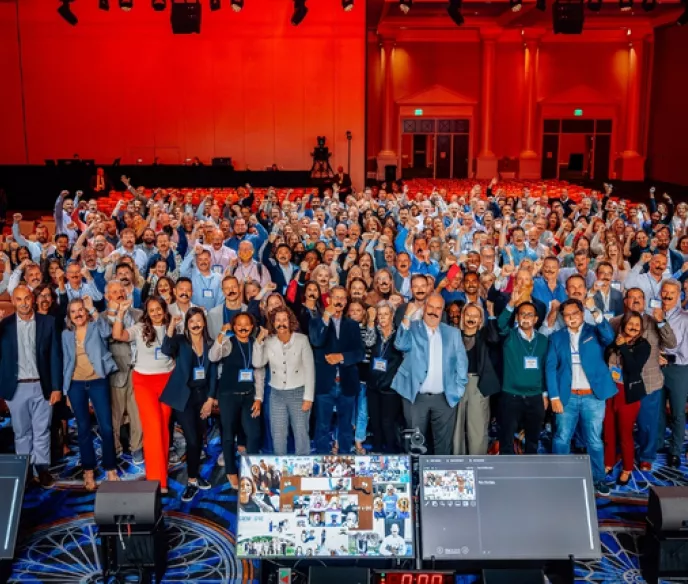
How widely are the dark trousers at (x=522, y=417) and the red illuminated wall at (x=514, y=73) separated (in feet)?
81.3

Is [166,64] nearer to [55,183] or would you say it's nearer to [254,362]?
[55,183]

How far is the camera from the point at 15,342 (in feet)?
18.1

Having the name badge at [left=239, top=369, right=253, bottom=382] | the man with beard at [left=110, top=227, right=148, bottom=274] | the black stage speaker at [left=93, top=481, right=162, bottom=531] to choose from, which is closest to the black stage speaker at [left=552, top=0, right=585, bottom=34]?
the man with beard at [left=110, top=227, right=148, bottom=274]

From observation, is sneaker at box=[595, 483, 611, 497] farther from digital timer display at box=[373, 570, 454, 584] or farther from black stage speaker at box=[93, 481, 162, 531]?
black stage speaker at box=[93, 481, 162, 531]

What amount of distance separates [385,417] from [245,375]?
1175 mm

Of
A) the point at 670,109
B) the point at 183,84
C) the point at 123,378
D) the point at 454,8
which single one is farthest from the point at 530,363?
the point at 670,109

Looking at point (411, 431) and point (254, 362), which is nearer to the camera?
point (411, 431)

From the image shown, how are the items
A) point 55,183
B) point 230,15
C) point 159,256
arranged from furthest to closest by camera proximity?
point 230,15
point 55,183
point 159,256

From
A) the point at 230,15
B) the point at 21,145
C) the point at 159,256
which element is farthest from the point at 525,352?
the point at 21,145

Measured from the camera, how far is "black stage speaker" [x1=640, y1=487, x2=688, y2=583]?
4.38m

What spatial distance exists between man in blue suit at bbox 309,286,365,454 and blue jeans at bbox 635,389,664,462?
7.56 feet

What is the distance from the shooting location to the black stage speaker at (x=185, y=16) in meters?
15.0

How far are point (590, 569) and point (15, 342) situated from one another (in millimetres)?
4342

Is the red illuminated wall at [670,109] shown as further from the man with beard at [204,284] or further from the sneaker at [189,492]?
the sneaker at [189,492]
